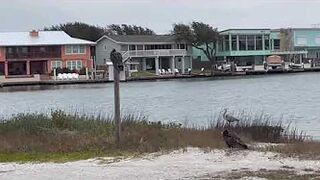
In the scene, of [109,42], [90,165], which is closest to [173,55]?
[109,42]

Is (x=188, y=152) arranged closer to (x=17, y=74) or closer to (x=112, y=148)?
(x=112, y=148)

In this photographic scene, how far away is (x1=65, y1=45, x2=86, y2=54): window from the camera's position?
350 ft

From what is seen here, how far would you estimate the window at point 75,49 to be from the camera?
106562 millimetres

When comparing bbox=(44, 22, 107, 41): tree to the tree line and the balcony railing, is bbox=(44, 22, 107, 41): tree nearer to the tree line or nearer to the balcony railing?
the tree line

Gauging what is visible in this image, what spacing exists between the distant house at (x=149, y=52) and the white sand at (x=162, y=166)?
322 feet

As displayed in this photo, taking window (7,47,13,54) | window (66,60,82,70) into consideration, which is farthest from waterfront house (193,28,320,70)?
window (7,47,13,54)

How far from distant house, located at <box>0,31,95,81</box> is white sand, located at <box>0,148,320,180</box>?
292 ft

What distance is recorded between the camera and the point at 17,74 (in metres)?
107

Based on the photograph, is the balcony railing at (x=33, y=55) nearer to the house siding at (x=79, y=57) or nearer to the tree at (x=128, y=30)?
the house siding at (x=79, y=57)

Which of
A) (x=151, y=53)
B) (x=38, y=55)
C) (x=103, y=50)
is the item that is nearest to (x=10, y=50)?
(x=38, y=55)

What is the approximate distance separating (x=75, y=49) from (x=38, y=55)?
623 centimetres

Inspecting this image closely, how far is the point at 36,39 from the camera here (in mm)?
108000

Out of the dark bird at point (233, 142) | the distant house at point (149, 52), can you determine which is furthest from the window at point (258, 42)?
the dark bird at point (233, 142)

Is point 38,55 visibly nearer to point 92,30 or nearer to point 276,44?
point 92,30
